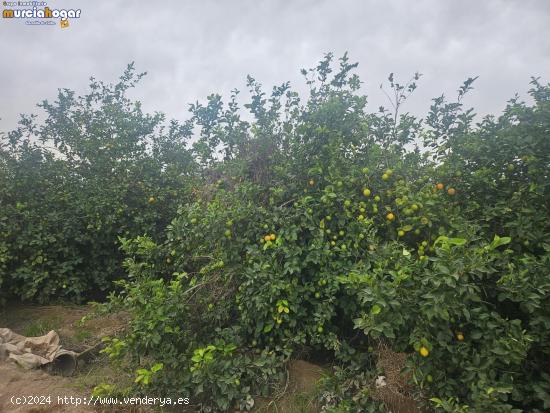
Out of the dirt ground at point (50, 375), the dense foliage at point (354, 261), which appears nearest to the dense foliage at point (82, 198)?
the dirt ground at point (50, 375)

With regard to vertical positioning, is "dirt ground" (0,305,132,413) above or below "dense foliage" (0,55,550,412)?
below

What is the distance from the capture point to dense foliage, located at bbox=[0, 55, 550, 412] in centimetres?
224

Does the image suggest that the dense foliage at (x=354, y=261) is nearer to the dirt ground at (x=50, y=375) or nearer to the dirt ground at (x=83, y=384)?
the dirt ground at (x=83, y=384)

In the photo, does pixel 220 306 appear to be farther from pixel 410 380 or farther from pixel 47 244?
pixel 47 244

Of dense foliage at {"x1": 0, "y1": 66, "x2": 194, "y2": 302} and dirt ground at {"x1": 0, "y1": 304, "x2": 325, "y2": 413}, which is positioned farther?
dense foliage at {"x1": 0, "y1": 66, "x2": 194, "y2": 302}

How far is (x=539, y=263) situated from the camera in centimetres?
226

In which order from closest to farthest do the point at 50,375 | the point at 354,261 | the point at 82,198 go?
the point at 354,261 → the point at 50,375 → the point at 82,198

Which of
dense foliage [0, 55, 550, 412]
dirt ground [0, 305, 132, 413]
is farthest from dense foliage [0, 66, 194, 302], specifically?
dense foliage [0, 55, 550, 412]

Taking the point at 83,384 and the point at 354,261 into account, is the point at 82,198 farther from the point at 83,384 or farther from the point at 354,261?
the point at 354,261

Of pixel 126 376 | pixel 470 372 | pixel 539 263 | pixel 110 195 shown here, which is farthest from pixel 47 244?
pixel 539 263

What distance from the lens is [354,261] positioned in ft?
9.73

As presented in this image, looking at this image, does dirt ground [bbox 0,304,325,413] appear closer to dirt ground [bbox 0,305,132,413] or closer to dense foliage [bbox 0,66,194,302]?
dirt ground [bbox 0,305,132,413]

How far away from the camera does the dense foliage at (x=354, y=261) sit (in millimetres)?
2240

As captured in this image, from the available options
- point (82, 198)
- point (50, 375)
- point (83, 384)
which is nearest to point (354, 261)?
Answer: point (83, 384)
